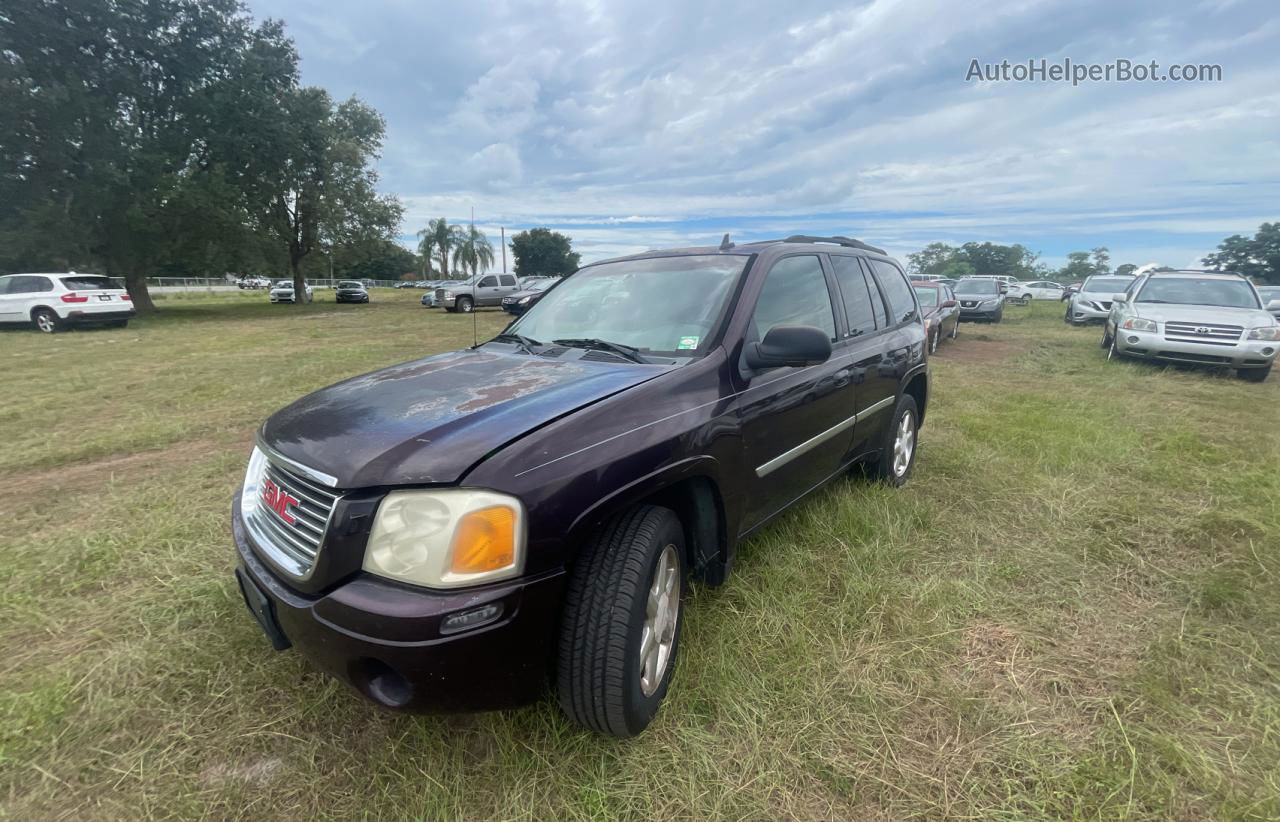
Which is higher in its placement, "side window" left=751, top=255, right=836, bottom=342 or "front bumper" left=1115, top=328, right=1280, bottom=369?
"side window" left=751, top=255, right=836, bottom=342

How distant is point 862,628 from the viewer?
8.05 ft

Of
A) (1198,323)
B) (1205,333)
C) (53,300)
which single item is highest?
(53,300)

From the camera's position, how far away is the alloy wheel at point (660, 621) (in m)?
1.92

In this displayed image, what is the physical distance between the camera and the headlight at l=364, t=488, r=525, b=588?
1518 millimetres

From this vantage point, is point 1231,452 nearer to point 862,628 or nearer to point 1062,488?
point 1062,488

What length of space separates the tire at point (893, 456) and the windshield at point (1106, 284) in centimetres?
1684

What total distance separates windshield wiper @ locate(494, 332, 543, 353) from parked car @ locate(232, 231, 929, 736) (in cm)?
3

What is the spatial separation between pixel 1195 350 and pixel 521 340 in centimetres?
951

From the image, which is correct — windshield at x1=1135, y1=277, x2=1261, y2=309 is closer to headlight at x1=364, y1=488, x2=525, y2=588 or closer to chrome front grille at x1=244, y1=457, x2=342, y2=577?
headlight at x1=364, y1=488, x2=525, y2=588

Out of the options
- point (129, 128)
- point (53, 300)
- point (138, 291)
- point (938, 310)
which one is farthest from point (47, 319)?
point (938, 310)

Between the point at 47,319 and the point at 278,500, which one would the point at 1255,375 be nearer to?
the point at 278,500

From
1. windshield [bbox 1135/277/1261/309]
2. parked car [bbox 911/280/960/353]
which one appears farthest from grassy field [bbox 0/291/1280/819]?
parked car [bbox 911/280/960/353]

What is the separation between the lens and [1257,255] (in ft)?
166

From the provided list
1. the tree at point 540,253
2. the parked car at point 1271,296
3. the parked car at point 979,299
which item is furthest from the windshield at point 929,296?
the tree at point 540,253
